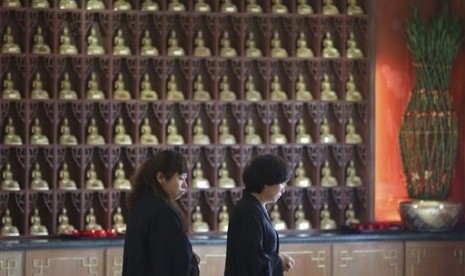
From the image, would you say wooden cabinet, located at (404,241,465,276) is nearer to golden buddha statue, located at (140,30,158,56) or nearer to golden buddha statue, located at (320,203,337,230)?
golden buddha statue, located at (320,203,337,230)

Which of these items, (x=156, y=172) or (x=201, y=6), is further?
(x=201, y=6)

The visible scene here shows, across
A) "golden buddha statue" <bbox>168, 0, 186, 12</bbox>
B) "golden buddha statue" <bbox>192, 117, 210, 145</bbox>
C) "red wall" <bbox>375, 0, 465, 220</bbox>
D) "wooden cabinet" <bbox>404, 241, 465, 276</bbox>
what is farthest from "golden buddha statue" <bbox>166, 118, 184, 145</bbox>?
"wooden cabinet" <bbox>404, 241, 465, 276</bbox>

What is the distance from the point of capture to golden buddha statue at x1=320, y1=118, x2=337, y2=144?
9477 millimetres

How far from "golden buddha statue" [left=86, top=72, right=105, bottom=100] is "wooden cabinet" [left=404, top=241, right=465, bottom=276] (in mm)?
2752

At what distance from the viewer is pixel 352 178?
9.57 metres

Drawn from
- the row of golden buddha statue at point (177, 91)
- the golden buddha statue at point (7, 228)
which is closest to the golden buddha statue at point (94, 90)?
the row of golden buddha statue at point (177, 91)

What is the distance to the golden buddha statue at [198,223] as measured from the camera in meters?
9.10

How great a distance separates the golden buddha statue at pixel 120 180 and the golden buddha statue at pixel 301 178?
1413 mm

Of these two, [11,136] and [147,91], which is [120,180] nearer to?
[147,91]

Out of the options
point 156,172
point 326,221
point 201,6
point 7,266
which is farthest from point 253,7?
point 156,172

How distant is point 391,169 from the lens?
32.1ft

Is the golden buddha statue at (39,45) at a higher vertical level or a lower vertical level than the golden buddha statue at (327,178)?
higher

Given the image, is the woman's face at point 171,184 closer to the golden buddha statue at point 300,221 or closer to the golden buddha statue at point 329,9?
the golden buddha statue at point 300,221

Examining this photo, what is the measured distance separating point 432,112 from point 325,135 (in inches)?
35.6
